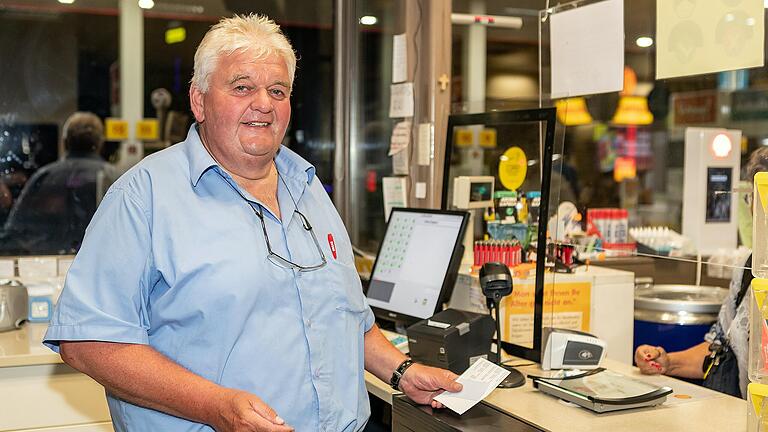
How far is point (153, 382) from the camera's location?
1.64 metres

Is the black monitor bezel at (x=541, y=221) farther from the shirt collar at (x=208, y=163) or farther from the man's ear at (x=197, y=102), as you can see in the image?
the man's ear at (x=197, y=102)

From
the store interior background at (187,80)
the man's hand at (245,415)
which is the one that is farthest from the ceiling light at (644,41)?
the man's hand at (245,415)

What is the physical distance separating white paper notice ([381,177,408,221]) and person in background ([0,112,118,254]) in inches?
52.6

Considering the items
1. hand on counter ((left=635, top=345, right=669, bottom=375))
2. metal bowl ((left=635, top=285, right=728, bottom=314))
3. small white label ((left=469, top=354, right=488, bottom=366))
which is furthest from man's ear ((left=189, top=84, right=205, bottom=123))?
metal bowl ((left=635, top=285, right=728, bottom=314))

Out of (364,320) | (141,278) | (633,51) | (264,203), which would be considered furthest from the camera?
(633,51)

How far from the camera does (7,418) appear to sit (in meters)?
2.86

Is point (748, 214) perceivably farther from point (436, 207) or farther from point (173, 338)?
point (173, 338)

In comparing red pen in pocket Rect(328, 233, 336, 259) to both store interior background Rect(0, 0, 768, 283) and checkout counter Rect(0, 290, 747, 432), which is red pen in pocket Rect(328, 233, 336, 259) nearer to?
checkout counter Rect(0, 290, 747, 432)

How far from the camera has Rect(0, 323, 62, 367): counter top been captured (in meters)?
2.82

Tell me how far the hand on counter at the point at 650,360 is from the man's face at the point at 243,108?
1.31m

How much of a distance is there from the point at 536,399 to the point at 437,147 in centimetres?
135

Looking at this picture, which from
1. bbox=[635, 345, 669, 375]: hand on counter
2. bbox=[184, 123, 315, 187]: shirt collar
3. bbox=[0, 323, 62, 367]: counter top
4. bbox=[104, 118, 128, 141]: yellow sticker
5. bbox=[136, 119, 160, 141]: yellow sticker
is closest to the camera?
bbox=[184, 123, 315, 187]: shirt collar

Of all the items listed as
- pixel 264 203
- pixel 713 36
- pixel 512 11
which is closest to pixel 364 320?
pixel 264 203

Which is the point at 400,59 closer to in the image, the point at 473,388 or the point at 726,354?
the point at 726,354
